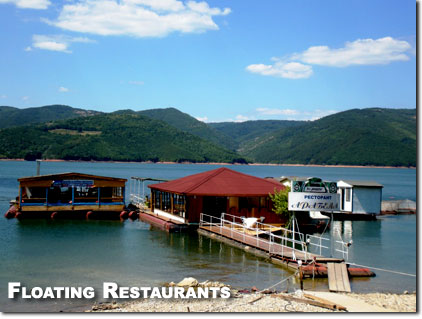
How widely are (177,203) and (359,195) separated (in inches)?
646

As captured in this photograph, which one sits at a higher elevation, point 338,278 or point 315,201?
point 315,201

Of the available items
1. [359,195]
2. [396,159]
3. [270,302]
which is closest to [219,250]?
[270,302]

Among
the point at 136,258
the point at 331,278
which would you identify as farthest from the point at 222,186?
the point at 331,278

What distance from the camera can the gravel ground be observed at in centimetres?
1304

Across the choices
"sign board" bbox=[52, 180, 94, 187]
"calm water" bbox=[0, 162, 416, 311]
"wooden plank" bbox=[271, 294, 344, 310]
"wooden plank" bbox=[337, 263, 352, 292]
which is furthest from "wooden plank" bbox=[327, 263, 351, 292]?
"sign board" bbox=[52, 180, 94, 187]

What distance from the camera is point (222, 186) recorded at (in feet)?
98.7

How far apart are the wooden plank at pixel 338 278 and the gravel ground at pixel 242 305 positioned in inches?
38.6

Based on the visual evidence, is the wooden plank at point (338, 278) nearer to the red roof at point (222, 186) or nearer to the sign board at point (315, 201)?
the sign board at point (315, 201)

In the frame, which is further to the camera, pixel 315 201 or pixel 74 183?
pixel 74 183

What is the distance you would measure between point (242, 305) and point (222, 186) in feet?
55.0

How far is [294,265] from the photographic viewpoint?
764 inches

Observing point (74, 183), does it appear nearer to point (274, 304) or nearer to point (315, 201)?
point (315, 201)

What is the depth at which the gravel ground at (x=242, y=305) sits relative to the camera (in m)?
13.0

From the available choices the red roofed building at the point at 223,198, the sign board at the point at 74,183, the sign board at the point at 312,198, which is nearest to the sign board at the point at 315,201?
the sign board at the point at 312,198
